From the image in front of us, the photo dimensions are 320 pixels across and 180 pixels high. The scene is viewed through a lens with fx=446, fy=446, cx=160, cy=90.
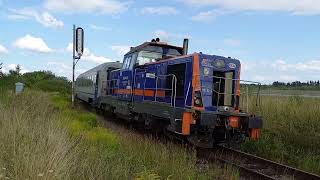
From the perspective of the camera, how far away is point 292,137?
1294cm

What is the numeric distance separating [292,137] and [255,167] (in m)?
3.01

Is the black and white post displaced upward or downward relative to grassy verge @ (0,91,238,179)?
upward

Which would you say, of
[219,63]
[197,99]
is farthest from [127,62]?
[197,99]

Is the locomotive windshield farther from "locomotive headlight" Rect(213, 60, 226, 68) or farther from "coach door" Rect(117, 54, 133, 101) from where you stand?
"locomotive headlight" Rect(213, 60, 226, 68)

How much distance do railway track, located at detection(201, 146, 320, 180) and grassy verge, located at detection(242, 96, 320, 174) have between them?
2.68ft

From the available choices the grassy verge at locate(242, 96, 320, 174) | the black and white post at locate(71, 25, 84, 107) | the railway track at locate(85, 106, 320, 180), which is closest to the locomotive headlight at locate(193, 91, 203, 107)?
the railway track at locate(85, 106, 320, 180)

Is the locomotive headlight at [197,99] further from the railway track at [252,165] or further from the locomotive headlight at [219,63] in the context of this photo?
the railway track at [252,165]

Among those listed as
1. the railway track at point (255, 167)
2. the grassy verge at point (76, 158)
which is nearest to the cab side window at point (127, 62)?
the railway track at point (255, 167)

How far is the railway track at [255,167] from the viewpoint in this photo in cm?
930

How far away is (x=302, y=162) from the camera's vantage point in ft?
35.4

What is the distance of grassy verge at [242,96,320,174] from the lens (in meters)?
11.3

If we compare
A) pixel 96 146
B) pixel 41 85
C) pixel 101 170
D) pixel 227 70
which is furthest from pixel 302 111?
pixel 41 85

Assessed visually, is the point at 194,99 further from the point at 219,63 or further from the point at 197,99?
the point at 219,63

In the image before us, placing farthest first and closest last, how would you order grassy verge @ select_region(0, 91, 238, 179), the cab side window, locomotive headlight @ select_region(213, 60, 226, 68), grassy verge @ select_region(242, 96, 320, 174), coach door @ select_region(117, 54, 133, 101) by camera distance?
the cab side window
coach door @ select_region(117, 54, 133, 101)
locomotive headlight @ select_region(213, 60, 226, 68)
grassy verge @ select_region(242, 96, 320, 174)
grassy verge @ select_region(0, 91, 238, 179)
